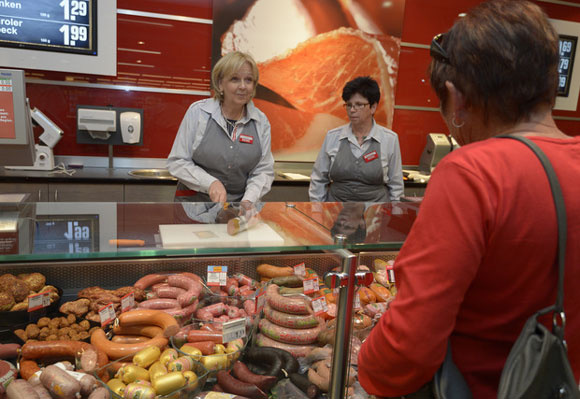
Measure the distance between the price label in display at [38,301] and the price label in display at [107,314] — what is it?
24cm

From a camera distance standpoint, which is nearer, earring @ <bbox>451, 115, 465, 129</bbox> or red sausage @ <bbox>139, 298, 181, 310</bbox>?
earring @ <bbox>451, 115, 465, 129</bbox>

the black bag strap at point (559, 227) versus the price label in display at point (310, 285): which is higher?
the black bag strap at point (559, 227)

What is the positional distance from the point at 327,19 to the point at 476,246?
4.71 metres

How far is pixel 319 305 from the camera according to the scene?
179 centimetres

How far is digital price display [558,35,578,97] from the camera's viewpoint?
237 inches

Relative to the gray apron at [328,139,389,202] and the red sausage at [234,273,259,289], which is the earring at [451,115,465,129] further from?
the gray apron at [328,139,389,202]

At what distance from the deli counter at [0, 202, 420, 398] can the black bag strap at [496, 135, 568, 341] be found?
67 centimetres

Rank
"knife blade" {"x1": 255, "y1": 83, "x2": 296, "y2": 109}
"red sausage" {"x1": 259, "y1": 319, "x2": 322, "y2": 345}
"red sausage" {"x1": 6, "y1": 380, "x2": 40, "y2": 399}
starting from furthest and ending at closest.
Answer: "knife blade" {"x1": 255, "y1": 83, "x2": 296, "y2": 109} → "red sausage" {"x1": 259, "y1": 319, "x2": 322, "y2": 345} → "red sausage" {"x1": 6, "y1": 380, "x2": 40, "y2": 399}

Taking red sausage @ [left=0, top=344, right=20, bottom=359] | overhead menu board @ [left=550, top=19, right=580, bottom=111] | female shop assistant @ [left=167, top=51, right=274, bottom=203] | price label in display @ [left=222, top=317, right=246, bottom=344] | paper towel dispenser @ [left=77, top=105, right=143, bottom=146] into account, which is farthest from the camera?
overhead menu board @ [left=550, top=19, right=580, bottom=111]

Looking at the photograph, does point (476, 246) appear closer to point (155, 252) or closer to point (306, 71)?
point (155, 252)

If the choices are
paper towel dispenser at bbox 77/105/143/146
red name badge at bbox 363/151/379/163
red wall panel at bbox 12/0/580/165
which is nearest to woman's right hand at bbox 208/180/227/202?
red name badge at bbox 363/151/379/163

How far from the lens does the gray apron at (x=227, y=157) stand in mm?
2961

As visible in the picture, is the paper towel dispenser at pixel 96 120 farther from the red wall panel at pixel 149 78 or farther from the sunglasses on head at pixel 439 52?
the sunglasses on head at pixel 439 52

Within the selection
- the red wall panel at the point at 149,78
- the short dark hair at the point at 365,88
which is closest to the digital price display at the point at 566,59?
the short dark hair at the point at 365,88
